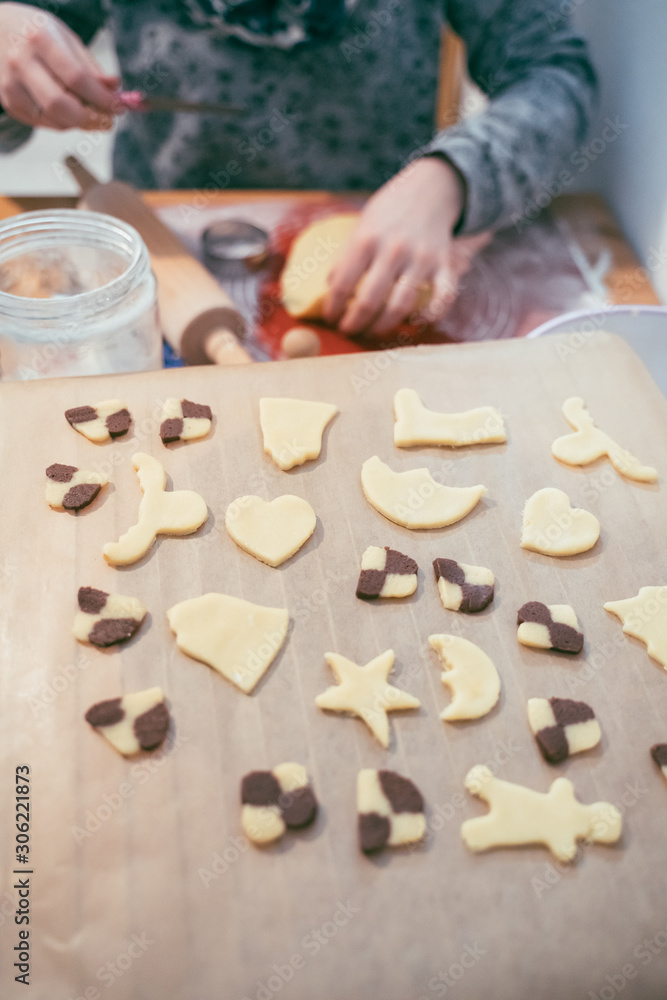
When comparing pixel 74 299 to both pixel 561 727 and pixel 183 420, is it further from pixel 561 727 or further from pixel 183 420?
pixel 561 727

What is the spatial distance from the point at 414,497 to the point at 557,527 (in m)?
0.11

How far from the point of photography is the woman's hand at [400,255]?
0.93 meters

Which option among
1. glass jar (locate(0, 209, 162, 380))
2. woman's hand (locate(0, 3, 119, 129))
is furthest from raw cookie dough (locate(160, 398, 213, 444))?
woman's hand (locate(0, 3, 119, 129))

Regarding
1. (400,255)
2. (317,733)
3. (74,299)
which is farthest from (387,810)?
(400,255)

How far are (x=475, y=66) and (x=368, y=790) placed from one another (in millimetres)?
1142

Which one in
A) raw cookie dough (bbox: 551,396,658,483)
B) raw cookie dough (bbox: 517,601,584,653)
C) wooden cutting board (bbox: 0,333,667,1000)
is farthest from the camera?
raw cookie dough (bbox: 551,396,658,483)

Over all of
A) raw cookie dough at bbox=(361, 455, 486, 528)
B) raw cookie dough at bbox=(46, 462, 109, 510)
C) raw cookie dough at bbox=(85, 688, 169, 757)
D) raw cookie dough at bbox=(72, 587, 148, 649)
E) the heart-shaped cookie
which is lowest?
raw cookie dough at bbox=(85, 688, 169, 757)

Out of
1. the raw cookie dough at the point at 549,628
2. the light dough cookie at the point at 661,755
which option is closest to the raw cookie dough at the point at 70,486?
the raw cookie dough at the point at 549,628

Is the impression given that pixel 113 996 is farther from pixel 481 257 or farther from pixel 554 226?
pixel 554 226

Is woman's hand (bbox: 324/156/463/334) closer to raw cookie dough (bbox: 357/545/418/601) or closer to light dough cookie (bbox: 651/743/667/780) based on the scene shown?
raw cookie dough (bbox: 357/545/418/601)

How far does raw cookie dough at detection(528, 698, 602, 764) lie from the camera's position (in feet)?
1.62

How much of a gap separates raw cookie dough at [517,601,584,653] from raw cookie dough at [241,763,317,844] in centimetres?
18

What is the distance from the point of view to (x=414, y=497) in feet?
2.04

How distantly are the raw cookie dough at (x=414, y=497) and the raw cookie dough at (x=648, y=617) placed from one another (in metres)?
0.13
